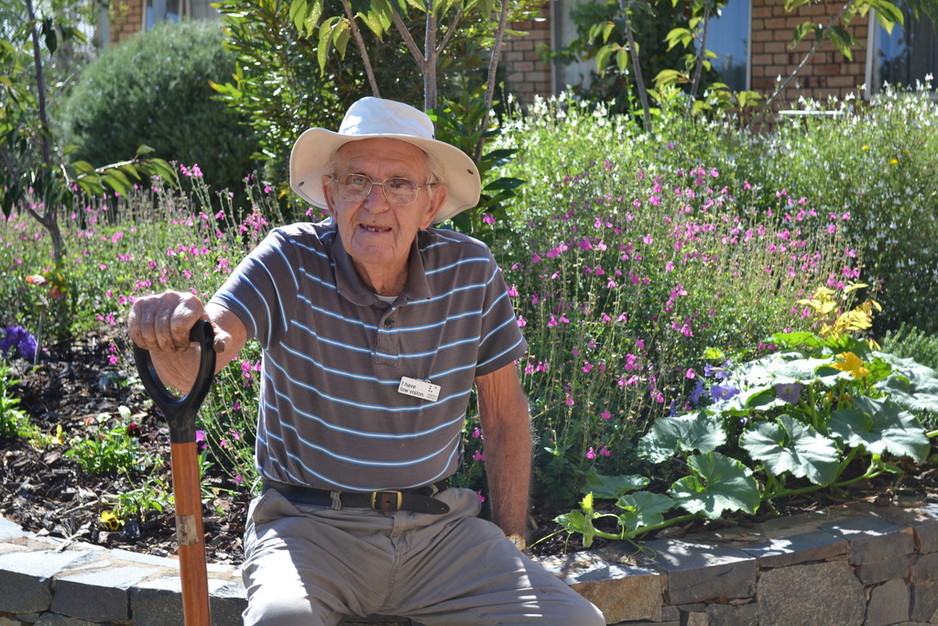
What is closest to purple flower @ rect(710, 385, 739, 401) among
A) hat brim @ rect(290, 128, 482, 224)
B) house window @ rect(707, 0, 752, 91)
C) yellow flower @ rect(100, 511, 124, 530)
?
hat brim @ rect(290, 128, 482, 224)

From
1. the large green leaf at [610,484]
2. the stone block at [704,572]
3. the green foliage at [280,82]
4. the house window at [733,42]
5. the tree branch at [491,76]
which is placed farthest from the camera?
the house window at [733,42]

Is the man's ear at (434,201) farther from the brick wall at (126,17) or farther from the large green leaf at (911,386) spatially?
the brick wall at (126,17)

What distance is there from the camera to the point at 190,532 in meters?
2.00

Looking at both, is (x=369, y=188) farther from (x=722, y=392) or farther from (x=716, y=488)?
(x=722, y=392)

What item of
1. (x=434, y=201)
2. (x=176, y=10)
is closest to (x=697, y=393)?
(x=434, y=201)

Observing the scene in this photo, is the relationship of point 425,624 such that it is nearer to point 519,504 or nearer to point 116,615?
point 519,504

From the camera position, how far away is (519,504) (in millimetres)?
2707

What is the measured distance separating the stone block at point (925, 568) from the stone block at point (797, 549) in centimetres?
33

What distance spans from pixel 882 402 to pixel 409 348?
1766mm

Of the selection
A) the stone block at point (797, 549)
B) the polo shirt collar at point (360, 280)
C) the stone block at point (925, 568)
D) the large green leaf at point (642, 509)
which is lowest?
the stone block at point (925, 568)

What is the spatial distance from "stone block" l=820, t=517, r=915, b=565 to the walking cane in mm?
1956

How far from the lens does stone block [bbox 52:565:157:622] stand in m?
2.74

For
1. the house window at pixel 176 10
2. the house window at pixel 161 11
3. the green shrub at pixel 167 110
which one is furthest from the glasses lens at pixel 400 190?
the house window at pixel 161 11

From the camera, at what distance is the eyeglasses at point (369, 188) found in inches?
95.8
